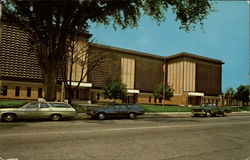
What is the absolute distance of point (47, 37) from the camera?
675 inches

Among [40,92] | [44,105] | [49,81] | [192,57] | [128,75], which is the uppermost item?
[192,57]

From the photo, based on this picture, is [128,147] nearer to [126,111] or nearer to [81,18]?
[126,111]

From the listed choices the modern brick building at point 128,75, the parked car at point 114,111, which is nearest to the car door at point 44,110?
the parked car at point 114,111

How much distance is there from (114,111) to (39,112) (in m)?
6.16

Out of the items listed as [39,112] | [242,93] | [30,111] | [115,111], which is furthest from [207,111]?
[242,93]

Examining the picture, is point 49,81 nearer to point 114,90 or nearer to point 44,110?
point 44,110

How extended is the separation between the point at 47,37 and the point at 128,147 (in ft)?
45.2

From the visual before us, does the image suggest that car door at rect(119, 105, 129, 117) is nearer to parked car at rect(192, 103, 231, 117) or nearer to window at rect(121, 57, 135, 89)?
parked car at rect(192, 103, 231, 117)

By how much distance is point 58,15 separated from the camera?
16.6 meters

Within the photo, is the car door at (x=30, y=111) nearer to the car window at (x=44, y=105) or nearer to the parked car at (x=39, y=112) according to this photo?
the parked car at (x=39, y=112)

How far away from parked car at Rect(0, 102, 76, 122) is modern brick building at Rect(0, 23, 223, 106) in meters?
21.9

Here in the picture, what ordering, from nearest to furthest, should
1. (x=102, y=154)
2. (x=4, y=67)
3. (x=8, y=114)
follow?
(x=102, y=154) < (x=8, y=114) < (x=4, y=67)

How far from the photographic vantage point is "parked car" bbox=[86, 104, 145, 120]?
16.8 meters

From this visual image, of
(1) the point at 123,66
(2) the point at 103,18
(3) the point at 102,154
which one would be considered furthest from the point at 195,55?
(3) the point at 102,154
